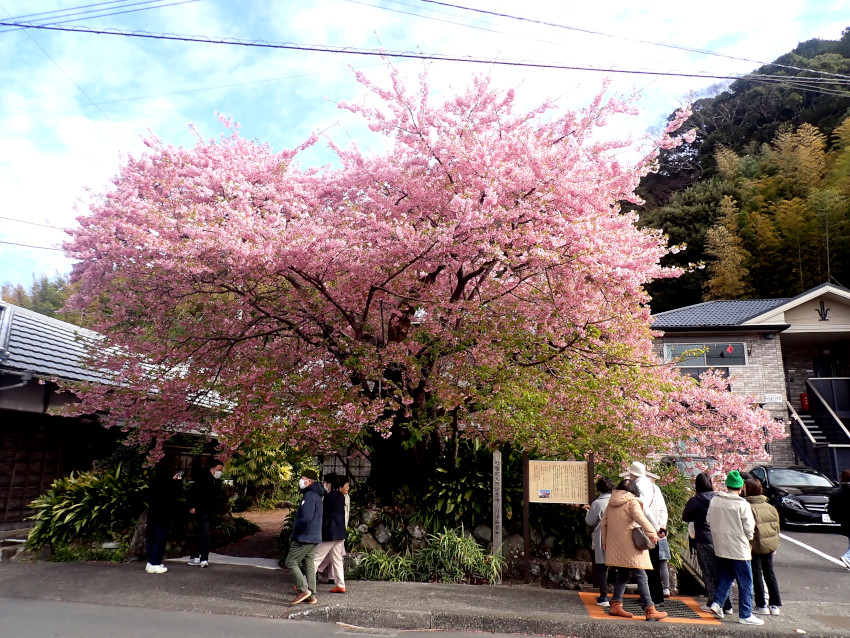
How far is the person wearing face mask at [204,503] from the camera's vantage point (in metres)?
8.77

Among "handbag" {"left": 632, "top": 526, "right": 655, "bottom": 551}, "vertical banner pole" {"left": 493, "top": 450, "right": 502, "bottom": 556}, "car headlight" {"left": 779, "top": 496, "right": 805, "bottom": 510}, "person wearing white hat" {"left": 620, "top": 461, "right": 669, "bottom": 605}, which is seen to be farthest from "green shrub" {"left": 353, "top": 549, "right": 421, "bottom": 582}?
"car headlight" {"left": 779, "top": 496, "right": 805, "bottom": 510}

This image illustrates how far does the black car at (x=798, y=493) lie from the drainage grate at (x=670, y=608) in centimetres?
679

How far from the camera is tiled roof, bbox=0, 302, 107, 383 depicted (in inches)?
387

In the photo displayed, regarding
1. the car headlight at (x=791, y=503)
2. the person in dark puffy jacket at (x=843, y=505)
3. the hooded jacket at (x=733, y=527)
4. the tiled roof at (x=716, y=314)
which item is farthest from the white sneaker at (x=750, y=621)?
the tiled roof at (x=716, y=314)

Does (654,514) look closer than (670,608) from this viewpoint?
No

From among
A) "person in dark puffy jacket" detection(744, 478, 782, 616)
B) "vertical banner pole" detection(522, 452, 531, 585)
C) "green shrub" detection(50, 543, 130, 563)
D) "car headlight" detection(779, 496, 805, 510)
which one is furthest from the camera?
"car headlight" detection(779, 496, 805, 510)

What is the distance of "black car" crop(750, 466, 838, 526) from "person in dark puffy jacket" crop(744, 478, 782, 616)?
22.1 ft

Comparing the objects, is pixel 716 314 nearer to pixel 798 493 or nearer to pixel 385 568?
pixel 798 493

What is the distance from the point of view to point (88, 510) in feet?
30.5

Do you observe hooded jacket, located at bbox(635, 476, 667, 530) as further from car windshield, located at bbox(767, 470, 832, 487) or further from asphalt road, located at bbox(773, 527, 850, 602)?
car windshield, located at bbox(767, 470, 832, 487)

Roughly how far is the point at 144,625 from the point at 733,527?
6.20 m

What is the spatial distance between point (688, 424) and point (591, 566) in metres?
2.47

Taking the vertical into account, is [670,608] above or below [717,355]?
below

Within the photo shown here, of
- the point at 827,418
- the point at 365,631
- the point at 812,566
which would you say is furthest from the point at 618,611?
the point at 827,418
